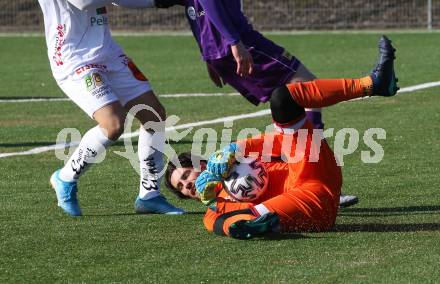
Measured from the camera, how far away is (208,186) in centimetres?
802

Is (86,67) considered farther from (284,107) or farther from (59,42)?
(284,107)

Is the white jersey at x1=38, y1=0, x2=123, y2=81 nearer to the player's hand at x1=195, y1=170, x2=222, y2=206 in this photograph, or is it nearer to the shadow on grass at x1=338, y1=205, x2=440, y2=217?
the player's hand at x1=195, y1=170, x2=222, y2=206

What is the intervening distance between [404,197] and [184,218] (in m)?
1.69

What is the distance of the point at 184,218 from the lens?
8.41 meters

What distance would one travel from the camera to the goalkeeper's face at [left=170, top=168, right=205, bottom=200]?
27.8 feet

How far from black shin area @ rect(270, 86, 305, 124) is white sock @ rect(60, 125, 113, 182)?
4.53 ft

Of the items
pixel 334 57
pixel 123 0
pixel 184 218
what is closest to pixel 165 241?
pixel 184 218

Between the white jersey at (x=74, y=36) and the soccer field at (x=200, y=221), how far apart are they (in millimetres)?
1086

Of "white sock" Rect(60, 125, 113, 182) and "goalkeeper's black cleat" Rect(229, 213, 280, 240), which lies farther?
"white sock" Rect(60, 125, 113, 182)

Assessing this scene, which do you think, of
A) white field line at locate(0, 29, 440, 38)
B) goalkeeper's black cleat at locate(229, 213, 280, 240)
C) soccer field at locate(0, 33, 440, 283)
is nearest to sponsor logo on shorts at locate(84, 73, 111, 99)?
soccer field at locate(0, 33, 440, 283)

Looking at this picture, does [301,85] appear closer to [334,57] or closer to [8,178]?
[8,178]

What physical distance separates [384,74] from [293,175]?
0.93m

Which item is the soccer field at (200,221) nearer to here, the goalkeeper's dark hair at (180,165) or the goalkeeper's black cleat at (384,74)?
the goalkeeper's dark hair at (180,165)

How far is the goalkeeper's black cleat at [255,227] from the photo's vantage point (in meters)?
7.38
